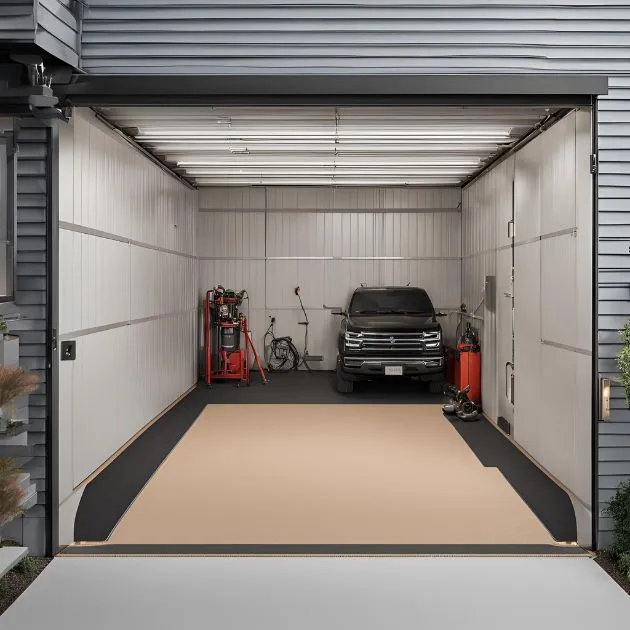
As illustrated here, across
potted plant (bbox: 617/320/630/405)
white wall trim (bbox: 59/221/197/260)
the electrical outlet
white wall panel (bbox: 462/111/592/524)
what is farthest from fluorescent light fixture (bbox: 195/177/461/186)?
potted plant (bbox: 617/320/630/405)

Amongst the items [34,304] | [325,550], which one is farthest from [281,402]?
[34,304]

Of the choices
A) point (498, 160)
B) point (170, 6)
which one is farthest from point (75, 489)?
point (498, 160)

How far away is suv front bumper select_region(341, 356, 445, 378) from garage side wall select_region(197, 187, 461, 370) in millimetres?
2521

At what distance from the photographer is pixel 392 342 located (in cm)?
987

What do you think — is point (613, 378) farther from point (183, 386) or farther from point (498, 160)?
point (183, 386)

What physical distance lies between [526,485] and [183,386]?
6.07m

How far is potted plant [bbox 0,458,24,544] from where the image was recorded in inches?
135

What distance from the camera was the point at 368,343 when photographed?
990 centimetres

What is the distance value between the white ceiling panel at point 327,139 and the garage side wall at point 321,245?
1595 mm

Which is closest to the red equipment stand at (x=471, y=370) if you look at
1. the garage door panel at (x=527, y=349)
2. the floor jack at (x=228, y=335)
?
the garage door panel at (x=527, y=349)

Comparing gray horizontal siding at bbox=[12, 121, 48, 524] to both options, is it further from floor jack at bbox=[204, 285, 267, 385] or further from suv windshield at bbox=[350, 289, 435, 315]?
suv windshield at bbox=[350, 289, 435, 315]

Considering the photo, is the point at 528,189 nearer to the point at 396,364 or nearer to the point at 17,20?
the point at 396,364

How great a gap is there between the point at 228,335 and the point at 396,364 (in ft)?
10.1

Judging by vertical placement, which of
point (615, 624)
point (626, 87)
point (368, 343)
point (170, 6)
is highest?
point (170, 6)
